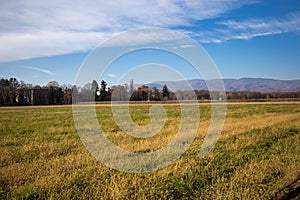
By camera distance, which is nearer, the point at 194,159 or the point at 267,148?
the point at 194,159

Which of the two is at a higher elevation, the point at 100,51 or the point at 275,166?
the point at 100,51

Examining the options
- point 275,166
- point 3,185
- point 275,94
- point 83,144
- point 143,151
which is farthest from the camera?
point 275,94

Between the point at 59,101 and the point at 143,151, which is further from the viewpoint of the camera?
the point at 59,101

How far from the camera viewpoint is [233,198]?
548cm

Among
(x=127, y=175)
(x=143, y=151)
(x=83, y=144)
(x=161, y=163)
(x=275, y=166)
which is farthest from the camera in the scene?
(x=83, y=144)

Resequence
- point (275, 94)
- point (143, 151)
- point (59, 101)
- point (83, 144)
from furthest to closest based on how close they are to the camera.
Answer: point (275, 94), point (59, 101), point (83, 144), point (143, 151)

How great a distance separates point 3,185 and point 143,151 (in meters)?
4.84

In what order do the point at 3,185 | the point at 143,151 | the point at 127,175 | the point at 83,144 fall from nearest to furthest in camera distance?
the point at 3,185 → the point at 127,175 → the point at 143,151 → the point at 83,144

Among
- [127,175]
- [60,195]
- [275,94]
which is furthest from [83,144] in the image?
[275,94]

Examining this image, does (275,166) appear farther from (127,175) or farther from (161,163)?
(127,175)

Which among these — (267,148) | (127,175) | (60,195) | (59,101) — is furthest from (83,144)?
(59,101)

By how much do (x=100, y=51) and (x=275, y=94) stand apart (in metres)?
125

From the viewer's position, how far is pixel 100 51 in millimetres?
8406

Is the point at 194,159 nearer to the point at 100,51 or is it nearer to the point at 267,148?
the point at 267,148
